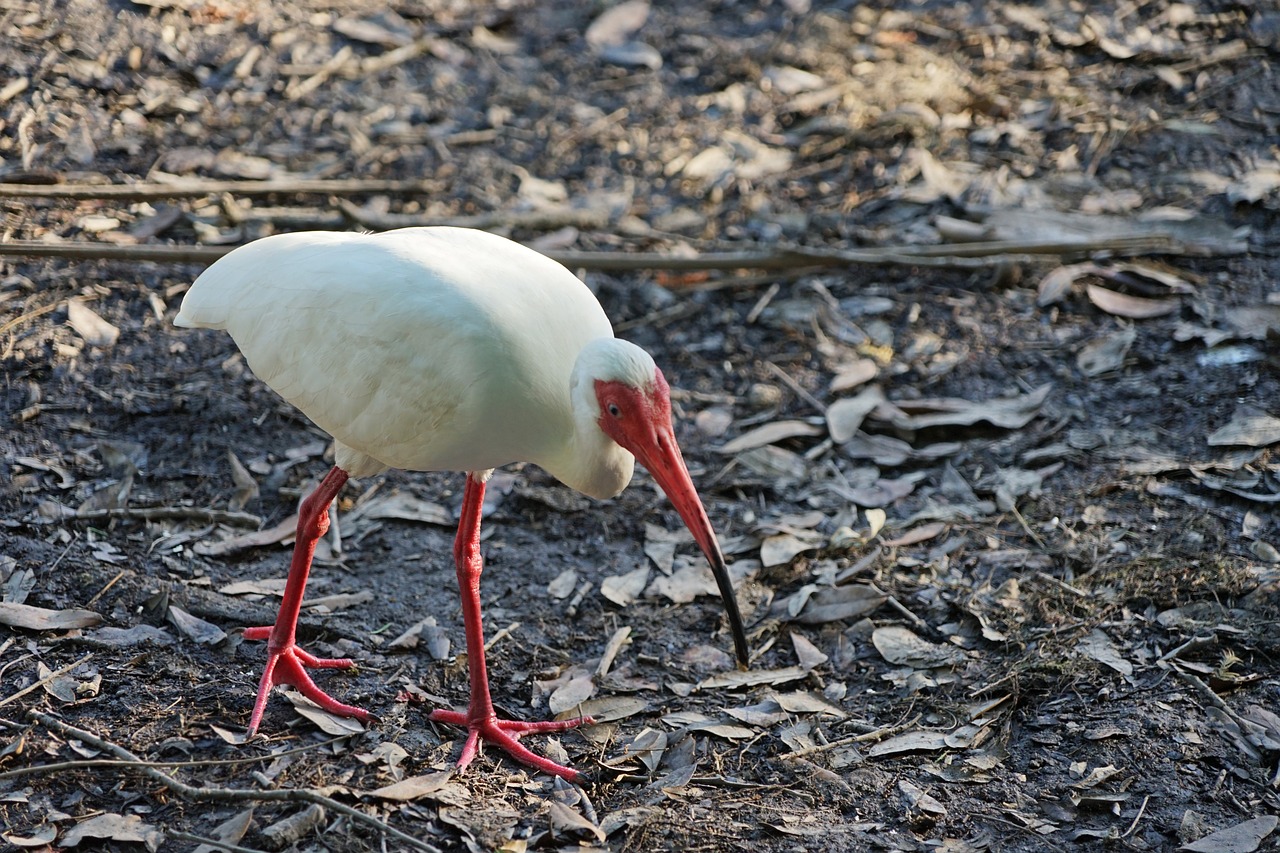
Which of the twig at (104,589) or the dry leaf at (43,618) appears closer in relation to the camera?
the dry leaf at (43,618)

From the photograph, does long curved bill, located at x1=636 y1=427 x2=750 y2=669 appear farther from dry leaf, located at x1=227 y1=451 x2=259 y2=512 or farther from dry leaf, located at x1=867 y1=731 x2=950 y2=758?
dry leaf, located at x1=227 y1=451 x2=259 y2=512

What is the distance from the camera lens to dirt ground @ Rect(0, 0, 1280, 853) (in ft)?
10.3

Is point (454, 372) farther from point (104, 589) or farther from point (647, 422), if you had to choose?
point (104, 589)

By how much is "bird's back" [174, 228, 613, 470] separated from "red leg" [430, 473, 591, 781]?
32 centimetres

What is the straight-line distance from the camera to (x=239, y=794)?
2.84 meters

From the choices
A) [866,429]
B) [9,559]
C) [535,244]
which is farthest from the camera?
[535,244]

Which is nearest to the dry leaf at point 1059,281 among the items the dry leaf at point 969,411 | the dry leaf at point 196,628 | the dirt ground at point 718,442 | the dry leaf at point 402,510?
→ the dirt ground at point 718,442

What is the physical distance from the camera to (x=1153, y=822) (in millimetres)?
3016

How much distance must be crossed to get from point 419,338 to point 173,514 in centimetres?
153

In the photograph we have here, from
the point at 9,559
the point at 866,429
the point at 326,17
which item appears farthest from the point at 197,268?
the point at 866,429

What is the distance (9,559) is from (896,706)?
2838mm

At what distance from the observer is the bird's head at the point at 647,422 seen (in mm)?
3080

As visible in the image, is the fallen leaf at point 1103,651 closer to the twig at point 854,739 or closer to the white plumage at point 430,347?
the twig at point 854,739

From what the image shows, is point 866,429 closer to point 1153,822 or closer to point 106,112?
point 1153,822
